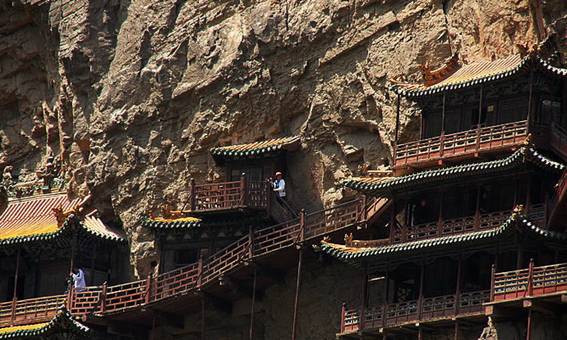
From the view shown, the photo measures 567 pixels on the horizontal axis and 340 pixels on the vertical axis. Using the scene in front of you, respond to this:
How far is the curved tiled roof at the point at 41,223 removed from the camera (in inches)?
3189

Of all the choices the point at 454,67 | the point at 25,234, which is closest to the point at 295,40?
the point at 454,67

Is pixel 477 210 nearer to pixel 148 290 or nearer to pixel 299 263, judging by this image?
pixel 299 263

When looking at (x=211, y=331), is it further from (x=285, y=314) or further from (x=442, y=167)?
(x=442, y=167)

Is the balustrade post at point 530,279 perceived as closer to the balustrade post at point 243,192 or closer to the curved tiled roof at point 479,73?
the curved tiled roof at point 479,73

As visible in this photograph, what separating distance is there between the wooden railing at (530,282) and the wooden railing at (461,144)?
18.6 feet

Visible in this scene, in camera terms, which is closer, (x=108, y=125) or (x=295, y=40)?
(x=295, y=40)

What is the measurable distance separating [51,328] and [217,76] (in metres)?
11.8

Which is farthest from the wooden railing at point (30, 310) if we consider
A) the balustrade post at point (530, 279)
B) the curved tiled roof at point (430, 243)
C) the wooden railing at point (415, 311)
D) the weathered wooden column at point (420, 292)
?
the balustrade post at point (530, 279)

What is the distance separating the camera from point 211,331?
77875 mm

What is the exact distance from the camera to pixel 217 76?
7969 cm

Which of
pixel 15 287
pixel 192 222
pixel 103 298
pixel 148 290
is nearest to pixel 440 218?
pixel 192 222

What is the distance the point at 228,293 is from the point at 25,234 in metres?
10.5

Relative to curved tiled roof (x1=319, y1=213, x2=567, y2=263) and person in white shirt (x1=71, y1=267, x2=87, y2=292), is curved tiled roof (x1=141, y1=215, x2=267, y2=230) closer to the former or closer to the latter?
person in white shirt (x1=71, y1=267, x2=87, y2=292)

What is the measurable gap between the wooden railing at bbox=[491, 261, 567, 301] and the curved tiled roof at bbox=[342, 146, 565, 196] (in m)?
4.08
